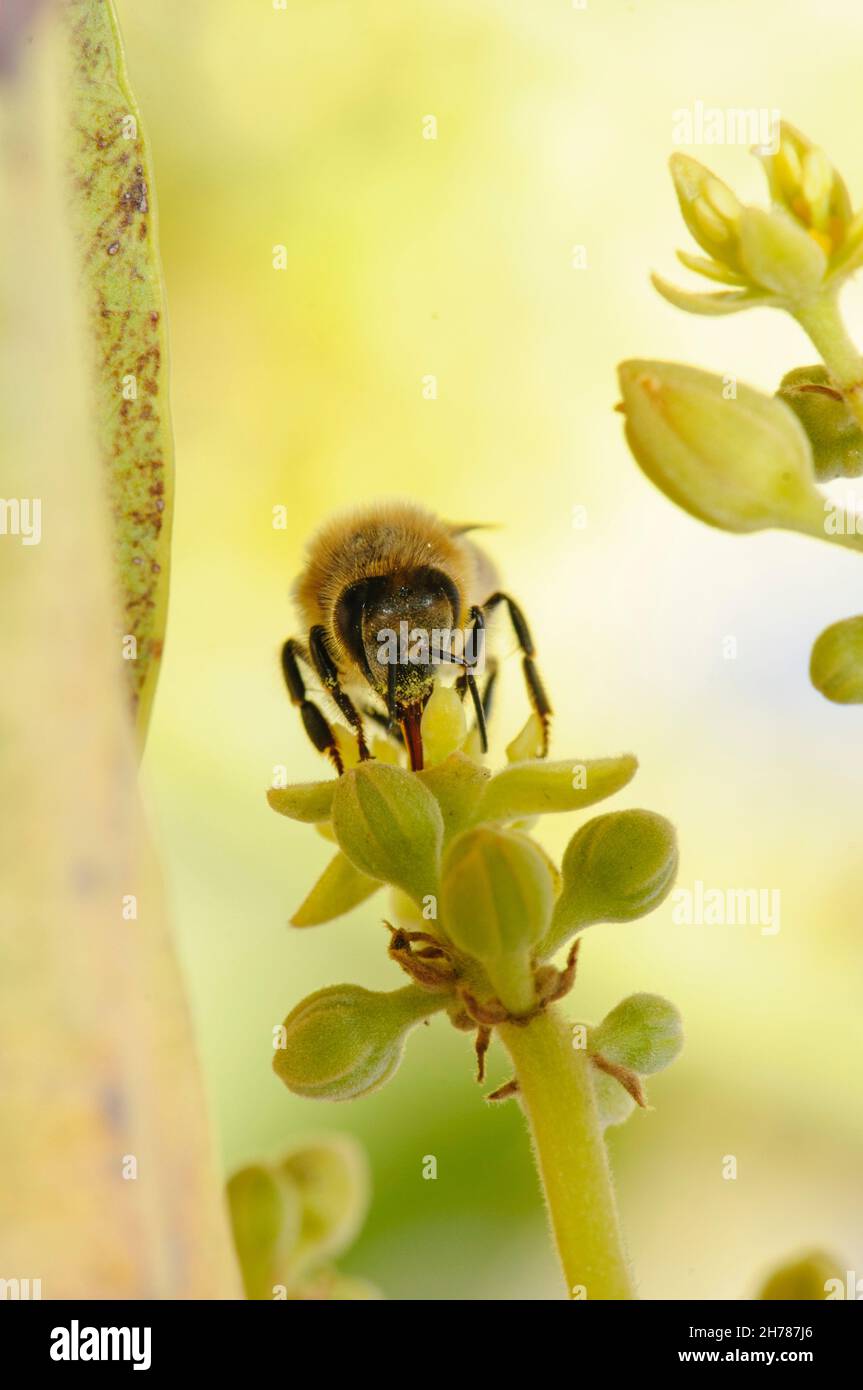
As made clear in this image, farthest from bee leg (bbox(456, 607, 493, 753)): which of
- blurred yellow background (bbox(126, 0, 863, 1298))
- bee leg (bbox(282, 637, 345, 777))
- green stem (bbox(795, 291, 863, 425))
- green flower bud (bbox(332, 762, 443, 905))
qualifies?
blurred yellow background (bbox(126, 0, 863, 1298))

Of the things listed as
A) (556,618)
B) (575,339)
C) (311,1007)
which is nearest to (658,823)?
(311,1007)

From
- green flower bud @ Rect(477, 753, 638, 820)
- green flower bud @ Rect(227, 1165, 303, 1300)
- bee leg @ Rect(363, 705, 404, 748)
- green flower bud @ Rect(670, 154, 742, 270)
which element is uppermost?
green flower bud @ Rect(670, 154, 742, 270)

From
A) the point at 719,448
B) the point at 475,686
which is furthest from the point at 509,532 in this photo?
the point at 719,448

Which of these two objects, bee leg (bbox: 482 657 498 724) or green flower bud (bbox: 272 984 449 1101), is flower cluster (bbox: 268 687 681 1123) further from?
bee leg (bbox: 482 657 498 724)

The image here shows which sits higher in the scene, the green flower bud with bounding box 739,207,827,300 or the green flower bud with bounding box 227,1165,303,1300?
the green flower bud with bounding box 739,207,827,300

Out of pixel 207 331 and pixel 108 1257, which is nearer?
pixel 108 1257

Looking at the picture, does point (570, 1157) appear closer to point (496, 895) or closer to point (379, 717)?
point (496, 895)

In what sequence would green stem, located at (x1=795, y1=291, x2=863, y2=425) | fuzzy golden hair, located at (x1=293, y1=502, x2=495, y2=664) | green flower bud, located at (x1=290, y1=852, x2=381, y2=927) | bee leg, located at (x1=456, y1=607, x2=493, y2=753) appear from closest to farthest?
green stem, located at (x1=795, y1=291, x2=863, y2=425) → green flower bud, located at (x1=290, y1=852, x2=381, y2=927) → bee leg, located at (x1=456, y1=607, x2=493, y2=753) → fuzzy golden hair, located at (x1=293, y1=502, x2=495, y2=664)
